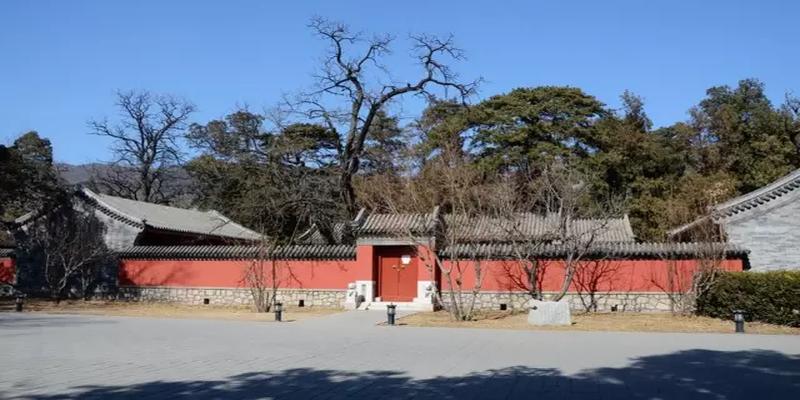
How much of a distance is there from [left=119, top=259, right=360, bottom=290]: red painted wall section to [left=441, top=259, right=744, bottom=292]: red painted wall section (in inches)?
166

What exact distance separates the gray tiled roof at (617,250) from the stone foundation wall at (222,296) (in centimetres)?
466

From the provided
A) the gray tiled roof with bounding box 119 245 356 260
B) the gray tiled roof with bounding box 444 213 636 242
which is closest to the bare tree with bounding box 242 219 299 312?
the gray tiled roof with bounding box 119 245 356 260

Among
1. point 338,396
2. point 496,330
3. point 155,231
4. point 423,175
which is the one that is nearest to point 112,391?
point 338,396

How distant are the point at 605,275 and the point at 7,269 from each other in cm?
2617

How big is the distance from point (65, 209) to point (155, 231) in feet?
13.4

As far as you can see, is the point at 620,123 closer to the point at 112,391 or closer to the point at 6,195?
the point at 6,195

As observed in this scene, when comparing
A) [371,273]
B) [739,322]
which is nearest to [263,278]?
[371,273]

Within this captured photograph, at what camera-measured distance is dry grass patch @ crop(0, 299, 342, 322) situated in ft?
69.1

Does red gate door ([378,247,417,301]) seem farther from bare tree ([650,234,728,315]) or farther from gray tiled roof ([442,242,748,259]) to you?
bare tree ([650,234,728,315])

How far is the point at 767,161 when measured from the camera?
115 feet

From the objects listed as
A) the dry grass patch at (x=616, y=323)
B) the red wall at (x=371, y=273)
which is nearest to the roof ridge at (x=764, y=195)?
the red wall at (x=371, y=273)

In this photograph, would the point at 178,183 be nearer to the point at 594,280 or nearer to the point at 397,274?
the point at 397,274

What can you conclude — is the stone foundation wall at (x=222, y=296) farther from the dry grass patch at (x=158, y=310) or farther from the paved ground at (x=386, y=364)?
the paved ground at (x=386, y=364)

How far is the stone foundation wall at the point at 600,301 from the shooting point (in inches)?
849
